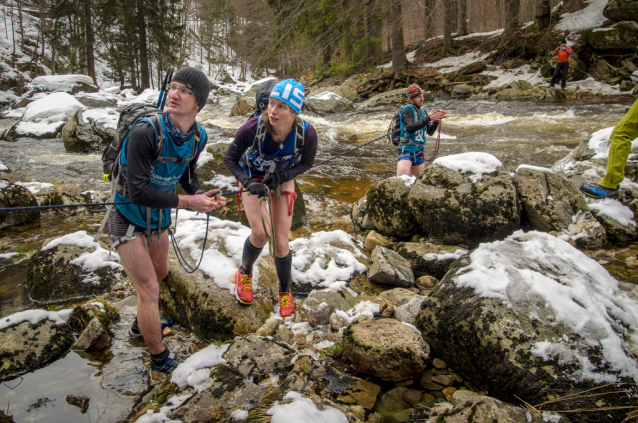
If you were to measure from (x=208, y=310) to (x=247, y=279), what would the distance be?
462mm

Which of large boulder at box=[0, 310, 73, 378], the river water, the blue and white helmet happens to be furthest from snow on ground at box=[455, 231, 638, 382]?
large boulder at box=[0, 310, 73, 378]

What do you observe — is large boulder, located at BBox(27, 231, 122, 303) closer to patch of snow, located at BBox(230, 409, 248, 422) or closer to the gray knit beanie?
the gray knit beanie

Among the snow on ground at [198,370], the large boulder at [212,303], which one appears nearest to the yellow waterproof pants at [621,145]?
the large boulder at [212,303]

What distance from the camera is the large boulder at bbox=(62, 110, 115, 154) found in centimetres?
1150

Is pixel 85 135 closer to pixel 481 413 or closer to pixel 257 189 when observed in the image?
pixel 257 189

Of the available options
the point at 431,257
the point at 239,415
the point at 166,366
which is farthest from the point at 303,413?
the point at 431,257

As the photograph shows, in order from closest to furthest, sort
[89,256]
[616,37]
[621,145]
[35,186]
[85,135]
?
[89,256] < [621,145] < [35,186] < [85,135] < [616,37]

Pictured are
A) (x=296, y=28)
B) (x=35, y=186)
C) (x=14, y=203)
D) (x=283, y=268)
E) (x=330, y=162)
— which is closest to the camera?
(x=283, y=268)

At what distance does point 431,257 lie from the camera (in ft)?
14.8

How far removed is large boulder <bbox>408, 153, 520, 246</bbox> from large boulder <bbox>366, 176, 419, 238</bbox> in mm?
186

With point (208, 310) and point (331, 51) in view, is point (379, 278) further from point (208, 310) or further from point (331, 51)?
point (331, 51)

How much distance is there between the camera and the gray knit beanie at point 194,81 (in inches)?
96.9

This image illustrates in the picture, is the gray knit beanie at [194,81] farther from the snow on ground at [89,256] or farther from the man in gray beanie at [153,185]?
the snow on ground at [89,256]

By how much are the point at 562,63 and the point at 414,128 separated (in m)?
15.5
